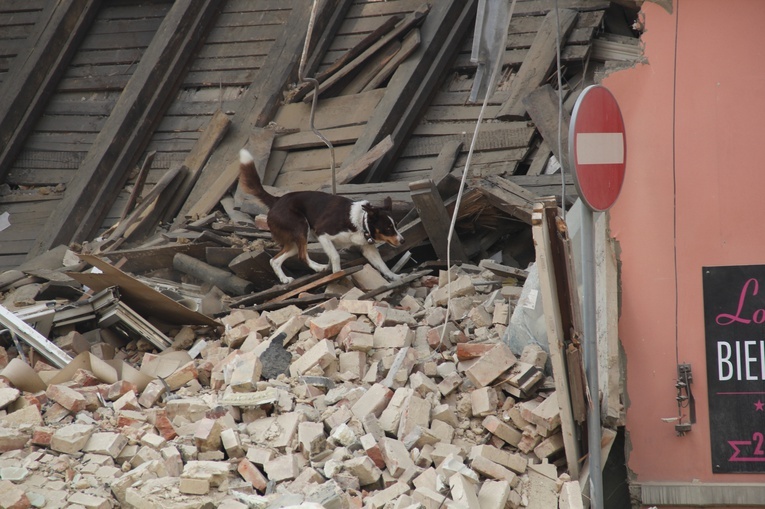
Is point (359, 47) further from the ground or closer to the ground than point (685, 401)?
further from the ground

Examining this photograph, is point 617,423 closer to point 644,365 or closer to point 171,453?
point 644,365

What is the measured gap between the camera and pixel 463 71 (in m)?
9.32

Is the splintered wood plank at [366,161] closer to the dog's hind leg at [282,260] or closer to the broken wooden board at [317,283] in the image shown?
the dog's hind leg at [282,260]

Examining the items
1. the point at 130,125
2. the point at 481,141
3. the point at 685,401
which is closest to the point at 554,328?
the point at 685,401

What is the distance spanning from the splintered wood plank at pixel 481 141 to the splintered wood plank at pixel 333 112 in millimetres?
594

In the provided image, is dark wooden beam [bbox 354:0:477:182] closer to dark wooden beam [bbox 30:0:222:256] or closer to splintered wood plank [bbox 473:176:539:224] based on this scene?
splintered wood plank [bbox 473:176:539:224]

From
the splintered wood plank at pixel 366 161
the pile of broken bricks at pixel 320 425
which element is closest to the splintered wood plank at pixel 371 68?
the splintered wood plank at pixel 366 161

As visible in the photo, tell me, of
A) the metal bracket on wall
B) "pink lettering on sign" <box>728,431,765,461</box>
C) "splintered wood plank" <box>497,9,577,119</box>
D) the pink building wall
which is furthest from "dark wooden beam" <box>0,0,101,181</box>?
"pink lettering on sign" <box>728,431,765,461</box>

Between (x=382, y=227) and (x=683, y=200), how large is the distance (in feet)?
9.81

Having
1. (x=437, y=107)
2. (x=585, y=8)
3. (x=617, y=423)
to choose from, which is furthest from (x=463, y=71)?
(x=617, y=423)

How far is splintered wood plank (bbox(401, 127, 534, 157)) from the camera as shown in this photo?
8406 mm

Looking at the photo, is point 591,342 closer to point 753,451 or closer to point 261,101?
point 753,451

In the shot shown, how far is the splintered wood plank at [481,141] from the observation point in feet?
27.6

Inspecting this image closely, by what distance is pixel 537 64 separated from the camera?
8.41m
